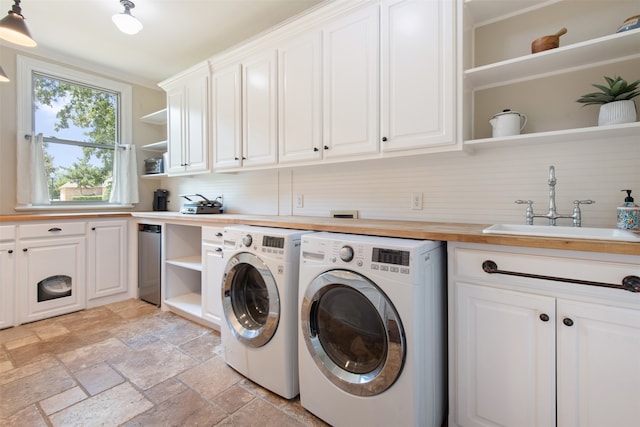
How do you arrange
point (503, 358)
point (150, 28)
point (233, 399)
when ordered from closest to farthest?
point (503, 358) < point (233, 399) < point (150, 28)

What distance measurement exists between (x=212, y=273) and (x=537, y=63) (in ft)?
8.04

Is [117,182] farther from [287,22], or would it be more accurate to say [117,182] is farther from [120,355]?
[287,22]

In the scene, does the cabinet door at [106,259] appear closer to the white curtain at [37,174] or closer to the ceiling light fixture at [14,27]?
the white curtain at [37,174]

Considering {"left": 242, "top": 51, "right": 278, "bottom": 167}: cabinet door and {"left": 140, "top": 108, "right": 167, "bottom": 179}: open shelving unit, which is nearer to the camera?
{"left": 242, "top": 51, "right": 278, "bottom": 167}: cabinet door

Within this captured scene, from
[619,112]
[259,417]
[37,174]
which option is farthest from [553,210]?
[37,174]

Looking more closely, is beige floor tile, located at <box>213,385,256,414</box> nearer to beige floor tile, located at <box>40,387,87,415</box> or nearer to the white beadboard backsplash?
beige floor tile, located at <box>40,387,87,415</box>

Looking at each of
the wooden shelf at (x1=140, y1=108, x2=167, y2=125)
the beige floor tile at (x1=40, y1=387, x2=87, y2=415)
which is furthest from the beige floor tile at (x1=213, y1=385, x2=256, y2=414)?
the wooden shelf at (x1=140, y1=108, x2=167, y2=125)

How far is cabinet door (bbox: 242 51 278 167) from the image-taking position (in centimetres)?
242

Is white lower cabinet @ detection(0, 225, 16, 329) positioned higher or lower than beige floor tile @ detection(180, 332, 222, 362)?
higher

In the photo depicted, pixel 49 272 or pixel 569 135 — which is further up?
pixel 569 135

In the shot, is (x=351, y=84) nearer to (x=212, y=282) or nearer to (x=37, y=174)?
(x=212, y=282)

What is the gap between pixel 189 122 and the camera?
3.09 m

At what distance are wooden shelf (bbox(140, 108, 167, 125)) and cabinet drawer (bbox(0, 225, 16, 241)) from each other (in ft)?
5.83

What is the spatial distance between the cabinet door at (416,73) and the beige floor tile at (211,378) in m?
1.73
